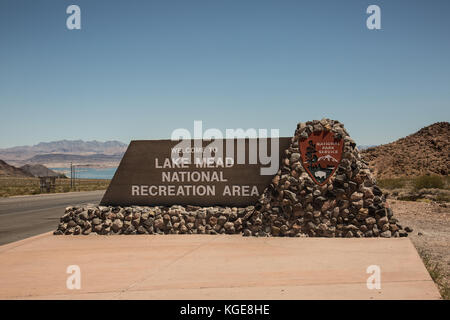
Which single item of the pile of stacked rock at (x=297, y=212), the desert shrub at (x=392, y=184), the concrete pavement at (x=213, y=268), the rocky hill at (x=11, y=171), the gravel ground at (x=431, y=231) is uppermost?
the pile of stacked rock at (x=297, y=212)

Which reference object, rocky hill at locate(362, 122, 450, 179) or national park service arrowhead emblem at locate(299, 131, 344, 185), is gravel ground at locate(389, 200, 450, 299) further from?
rocky hill at locate(362, 122, 450, 179)

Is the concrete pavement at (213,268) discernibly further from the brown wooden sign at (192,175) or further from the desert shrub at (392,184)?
the desert shrub at (392,184)

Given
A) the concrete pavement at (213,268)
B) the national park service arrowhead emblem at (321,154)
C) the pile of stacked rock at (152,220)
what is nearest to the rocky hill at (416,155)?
the national park service arrowhead emblem at (321,154)

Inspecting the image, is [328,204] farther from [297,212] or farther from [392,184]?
[392,184]

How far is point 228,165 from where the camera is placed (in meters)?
12.5

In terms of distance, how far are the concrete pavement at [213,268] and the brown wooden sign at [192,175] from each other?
139cm

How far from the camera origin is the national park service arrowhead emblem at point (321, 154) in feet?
37.1

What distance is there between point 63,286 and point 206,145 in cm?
634

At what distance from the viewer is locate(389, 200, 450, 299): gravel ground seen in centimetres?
892

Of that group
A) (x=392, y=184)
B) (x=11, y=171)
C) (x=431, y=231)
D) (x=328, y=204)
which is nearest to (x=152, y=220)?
(x=328, y=204)

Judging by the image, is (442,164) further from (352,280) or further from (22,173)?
(22,173)

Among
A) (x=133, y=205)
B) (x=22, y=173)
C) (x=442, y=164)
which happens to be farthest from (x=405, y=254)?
(x=22, y=173)

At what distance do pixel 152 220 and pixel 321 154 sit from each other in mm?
4864

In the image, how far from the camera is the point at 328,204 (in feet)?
36.3
